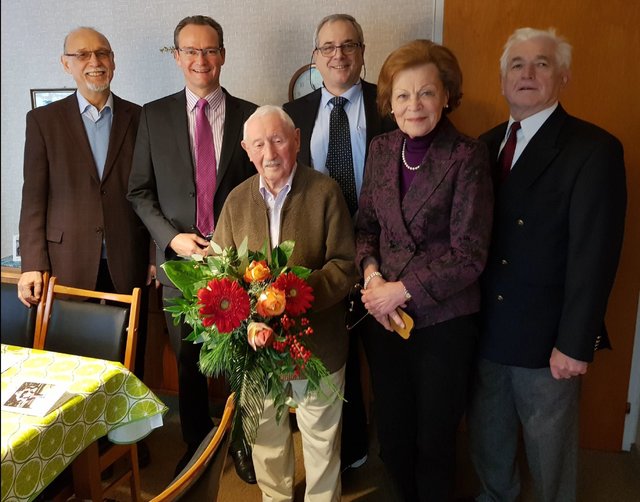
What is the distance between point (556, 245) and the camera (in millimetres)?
1692

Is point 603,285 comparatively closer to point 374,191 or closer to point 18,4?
point 374,191

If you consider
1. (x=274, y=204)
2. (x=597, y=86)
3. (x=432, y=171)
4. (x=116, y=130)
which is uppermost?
(x=597, y=86)

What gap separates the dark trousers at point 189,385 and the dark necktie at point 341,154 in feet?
2.83

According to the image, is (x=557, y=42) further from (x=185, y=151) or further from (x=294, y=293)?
(x=185, y=151)

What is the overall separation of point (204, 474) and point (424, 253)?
0.98 meters

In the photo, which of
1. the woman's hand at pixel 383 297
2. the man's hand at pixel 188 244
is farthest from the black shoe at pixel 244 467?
the woman's hand at pixel 383 297

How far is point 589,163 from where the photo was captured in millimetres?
1614

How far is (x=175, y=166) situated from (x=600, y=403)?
235cm

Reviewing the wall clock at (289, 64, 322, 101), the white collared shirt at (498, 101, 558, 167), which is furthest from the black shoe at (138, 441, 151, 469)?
the white collared shirt at (498, 101, 558, 167)

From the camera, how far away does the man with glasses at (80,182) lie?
91.6 inches

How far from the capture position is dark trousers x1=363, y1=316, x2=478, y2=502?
174cm

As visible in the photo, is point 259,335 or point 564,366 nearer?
point 259,335

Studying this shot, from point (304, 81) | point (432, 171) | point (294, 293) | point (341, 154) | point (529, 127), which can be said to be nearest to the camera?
point (294, 293)

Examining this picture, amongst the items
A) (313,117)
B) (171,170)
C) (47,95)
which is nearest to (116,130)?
(171,170)
